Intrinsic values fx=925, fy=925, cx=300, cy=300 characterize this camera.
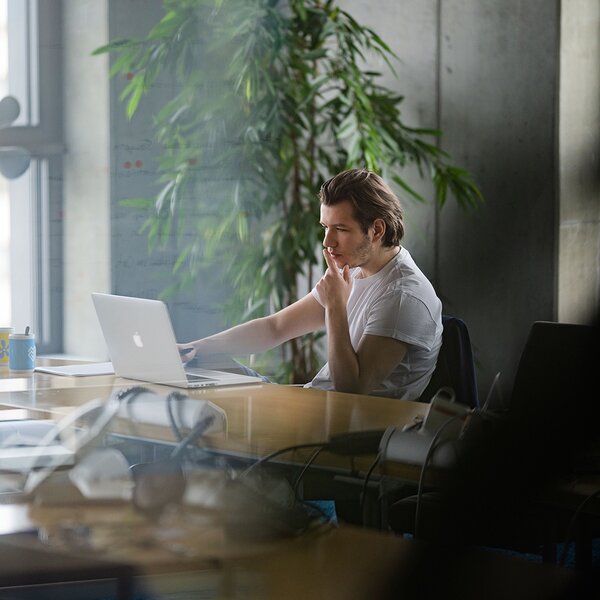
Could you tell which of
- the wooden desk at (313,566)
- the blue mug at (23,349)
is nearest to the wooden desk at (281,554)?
the wooden desk at (313,566)

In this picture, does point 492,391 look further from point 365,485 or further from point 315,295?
point 315,295

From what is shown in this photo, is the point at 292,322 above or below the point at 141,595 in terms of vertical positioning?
above

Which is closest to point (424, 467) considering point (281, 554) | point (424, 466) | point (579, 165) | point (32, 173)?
point (424, 466)

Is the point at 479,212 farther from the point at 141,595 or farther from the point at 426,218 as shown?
the point at 141,595

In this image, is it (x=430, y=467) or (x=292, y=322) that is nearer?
(x=430, y=467)

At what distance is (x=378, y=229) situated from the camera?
88 centimetres

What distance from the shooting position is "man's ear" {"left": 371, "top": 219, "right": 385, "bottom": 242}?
849 millimetres

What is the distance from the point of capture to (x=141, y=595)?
1.94 ft

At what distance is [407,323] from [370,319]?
0.04 meters

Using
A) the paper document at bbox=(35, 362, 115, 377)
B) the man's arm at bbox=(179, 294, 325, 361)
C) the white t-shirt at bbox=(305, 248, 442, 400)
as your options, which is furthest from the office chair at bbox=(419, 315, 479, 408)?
the paper document at bbox=(35, 362, 115, 377)

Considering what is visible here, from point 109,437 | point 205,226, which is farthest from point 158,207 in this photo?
point 109,437

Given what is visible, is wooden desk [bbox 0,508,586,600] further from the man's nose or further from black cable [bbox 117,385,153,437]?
the man's nose

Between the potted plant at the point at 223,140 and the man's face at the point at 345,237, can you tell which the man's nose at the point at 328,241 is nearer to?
the man's face at the point at 345,237

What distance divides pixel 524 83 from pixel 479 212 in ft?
0.29
